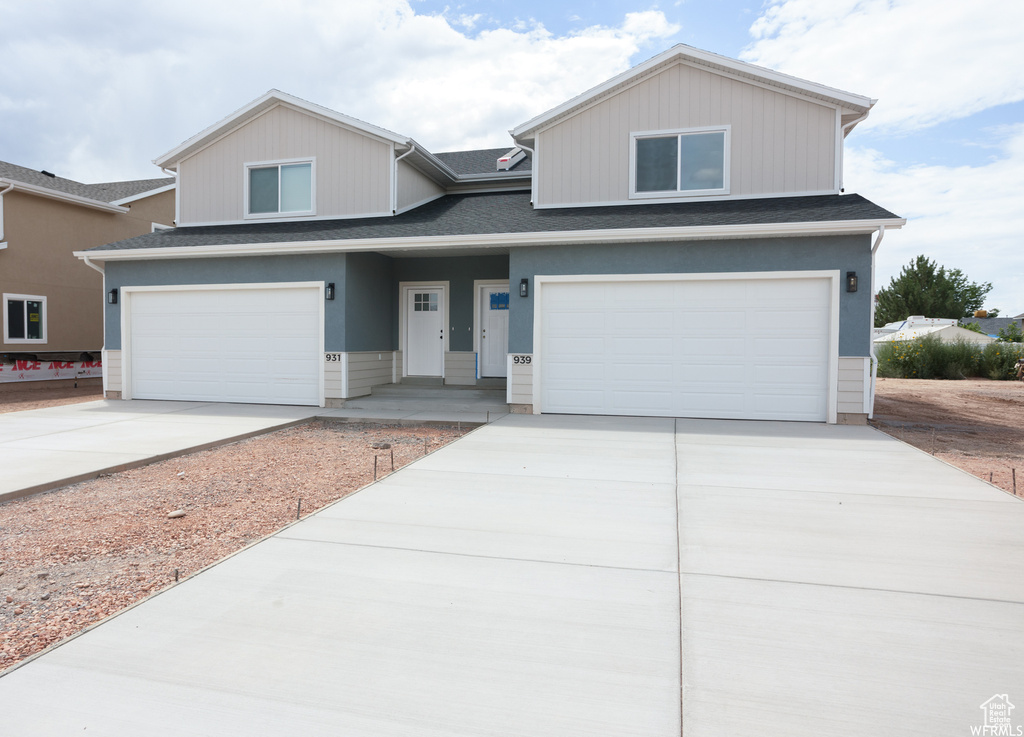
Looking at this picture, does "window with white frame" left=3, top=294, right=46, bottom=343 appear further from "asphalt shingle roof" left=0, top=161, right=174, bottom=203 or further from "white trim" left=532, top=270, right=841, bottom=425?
→ "white trim" left=532, top=270, right=841, bottom=425

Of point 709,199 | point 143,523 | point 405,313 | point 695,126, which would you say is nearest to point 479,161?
point 405,313

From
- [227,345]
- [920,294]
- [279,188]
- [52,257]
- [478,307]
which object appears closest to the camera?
[227,345]

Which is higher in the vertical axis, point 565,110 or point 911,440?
point 565,110

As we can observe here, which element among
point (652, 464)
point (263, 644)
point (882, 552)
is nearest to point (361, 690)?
point (263, 644)

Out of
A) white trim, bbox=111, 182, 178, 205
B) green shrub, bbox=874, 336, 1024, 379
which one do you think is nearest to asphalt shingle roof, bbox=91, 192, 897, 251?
white trim, bbox=111, 182, 178, 205

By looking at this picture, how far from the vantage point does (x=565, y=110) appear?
434 inches

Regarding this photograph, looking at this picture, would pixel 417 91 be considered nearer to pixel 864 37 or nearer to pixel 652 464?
pixel 864 37

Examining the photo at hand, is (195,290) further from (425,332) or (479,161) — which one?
(479,161)

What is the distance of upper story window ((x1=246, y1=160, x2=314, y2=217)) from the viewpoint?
1252 cm

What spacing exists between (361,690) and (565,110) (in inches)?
421

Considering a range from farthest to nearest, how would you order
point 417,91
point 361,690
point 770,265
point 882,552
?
point 417,91
point 770,265
point 882,552
point 361,690

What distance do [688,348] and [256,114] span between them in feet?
32.9

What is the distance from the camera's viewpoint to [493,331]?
13.2 m

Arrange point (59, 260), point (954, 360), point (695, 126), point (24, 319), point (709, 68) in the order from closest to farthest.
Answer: point (709, 68) → point (695, 126) → point (24, 319) → point (59, 260) → point (954, 360)
